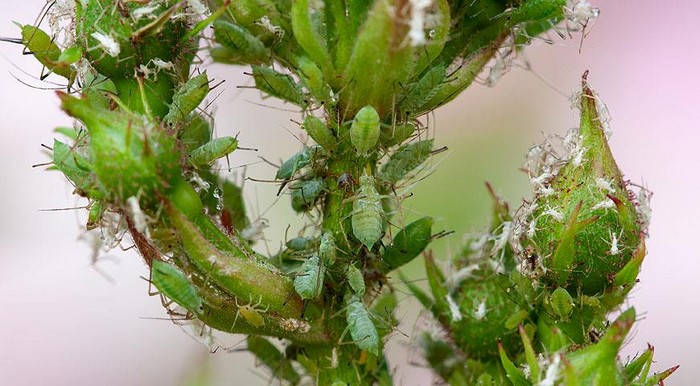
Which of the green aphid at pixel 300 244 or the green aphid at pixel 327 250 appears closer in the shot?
the green aphid at pixel 327 250

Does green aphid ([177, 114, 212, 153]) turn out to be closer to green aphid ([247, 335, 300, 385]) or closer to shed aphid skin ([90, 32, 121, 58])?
shed aphid skin ([90, 32, 121, 58])

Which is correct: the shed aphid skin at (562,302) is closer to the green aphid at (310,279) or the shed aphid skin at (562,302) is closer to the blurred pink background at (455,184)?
the green aphid at (310,279)

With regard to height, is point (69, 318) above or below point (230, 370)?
below

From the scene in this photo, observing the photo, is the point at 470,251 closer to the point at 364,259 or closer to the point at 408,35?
the point at 364,259

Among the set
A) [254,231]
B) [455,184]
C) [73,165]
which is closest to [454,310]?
[254,231]

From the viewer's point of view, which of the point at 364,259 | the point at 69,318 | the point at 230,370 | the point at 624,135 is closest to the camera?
the point at 364,259

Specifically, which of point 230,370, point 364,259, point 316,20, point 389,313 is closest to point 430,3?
point 316,20

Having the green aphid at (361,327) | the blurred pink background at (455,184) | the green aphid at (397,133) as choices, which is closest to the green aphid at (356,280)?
the green aphid at (361,327)

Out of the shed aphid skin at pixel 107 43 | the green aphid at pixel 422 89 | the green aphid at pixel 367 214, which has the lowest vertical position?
the green aphid at pixel 367 214
